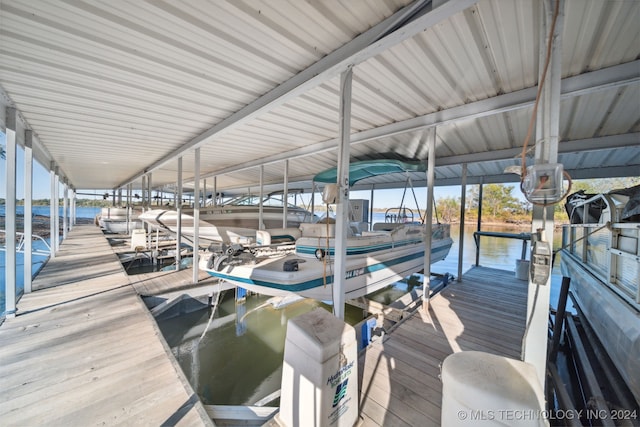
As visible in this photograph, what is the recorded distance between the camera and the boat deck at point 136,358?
1843 millimetres

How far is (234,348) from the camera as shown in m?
4.25

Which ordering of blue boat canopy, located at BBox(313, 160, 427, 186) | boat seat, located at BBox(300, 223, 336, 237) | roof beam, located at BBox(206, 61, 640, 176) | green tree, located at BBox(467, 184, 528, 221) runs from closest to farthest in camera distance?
roof beam, located at BBox(206, 61, 640, 176), boat seat, located at BBox(300, 223, 336, 237), blue boat canopy, located at BBox(313, 160, 427, 186), green tree, located at BBox(467, 184, 528, 221)

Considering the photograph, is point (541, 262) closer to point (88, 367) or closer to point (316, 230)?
point (316, 230)

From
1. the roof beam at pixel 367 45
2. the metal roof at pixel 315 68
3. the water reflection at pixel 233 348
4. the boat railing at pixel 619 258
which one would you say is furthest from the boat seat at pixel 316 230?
the boat railing at pixel 619 258

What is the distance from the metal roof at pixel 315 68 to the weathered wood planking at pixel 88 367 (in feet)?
8.94

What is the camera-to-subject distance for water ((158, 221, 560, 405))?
3.29 metres

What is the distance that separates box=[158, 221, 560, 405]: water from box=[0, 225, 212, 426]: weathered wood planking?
1.05m

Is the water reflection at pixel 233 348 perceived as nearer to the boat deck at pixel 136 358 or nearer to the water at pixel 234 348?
the water at pixel 234 348

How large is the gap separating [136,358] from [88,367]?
0.39 m

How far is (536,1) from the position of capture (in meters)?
1.51

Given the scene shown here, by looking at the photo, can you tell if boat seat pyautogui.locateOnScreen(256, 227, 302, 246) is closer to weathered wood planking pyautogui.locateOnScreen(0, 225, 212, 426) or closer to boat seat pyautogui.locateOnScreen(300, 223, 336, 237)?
boat seat pyautogui.locateOnScreen(300, 223, 336, 237)

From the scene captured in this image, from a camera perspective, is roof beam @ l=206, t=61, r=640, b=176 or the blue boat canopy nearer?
roof beam @ l=206, t=61, r=640, b=176

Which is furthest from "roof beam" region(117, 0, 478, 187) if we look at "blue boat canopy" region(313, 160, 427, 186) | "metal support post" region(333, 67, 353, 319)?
→ "blue boat canopy" region(313, 160, 427, 186)

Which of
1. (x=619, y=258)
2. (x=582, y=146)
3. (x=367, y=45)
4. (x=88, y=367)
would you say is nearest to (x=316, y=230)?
(x=367, y=45)
